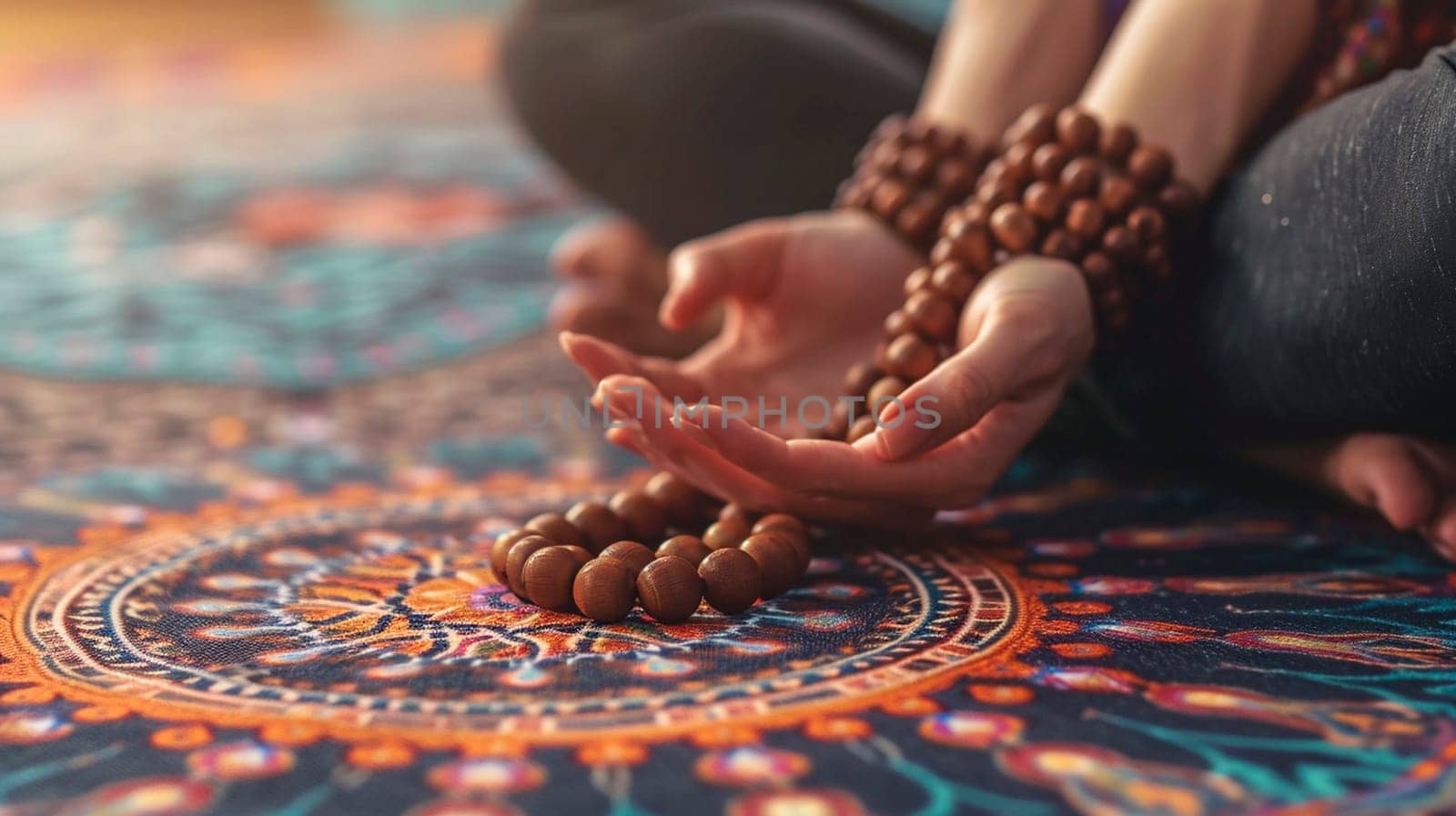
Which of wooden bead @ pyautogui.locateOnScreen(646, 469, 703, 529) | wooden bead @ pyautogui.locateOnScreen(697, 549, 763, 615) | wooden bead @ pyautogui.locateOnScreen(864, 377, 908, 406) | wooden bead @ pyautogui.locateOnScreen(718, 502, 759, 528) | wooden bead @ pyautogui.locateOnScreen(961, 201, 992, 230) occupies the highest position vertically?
wooden bead @ pyautogui.locateOnScreen(961, 201, 992, 230)

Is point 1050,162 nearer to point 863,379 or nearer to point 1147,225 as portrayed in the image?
point 1147,225

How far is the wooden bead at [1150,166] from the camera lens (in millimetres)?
794

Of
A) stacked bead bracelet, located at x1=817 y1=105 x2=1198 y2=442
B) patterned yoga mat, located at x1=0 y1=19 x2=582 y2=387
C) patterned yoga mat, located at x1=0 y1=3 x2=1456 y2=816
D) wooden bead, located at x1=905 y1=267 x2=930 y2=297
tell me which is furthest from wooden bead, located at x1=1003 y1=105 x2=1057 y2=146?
patterned yoga mat, located at x1=0 y1=19 x2=582 y2=387

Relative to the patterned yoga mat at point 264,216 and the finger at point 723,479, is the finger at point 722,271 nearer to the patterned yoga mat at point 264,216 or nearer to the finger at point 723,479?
the finger at point 723,479

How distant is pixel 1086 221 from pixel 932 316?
105mm

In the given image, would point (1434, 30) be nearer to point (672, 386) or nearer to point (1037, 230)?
point (1037, 230)

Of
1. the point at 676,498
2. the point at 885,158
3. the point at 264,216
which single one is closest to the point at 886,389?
the point at 676,498

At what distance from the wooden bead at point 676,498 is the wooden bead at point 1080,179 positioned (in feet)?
0.86

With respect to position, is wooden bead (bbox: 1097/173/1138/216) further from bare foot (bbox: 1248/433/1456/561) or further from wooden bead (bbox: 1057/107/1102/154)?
bare foot (bbox: 1248/433/1456/561)

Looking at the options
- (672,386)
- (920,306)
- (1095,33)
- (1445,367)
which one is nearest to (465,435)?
(672,386)

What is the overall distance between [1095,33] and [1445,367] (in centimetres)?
45

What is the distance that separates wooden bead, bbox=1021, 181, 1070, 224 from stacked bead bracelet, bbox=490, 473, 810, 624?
0.75 feet

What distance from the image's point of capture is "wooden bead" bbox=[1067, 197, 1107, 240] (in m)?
0.77

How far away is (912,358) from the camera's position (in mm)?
738
